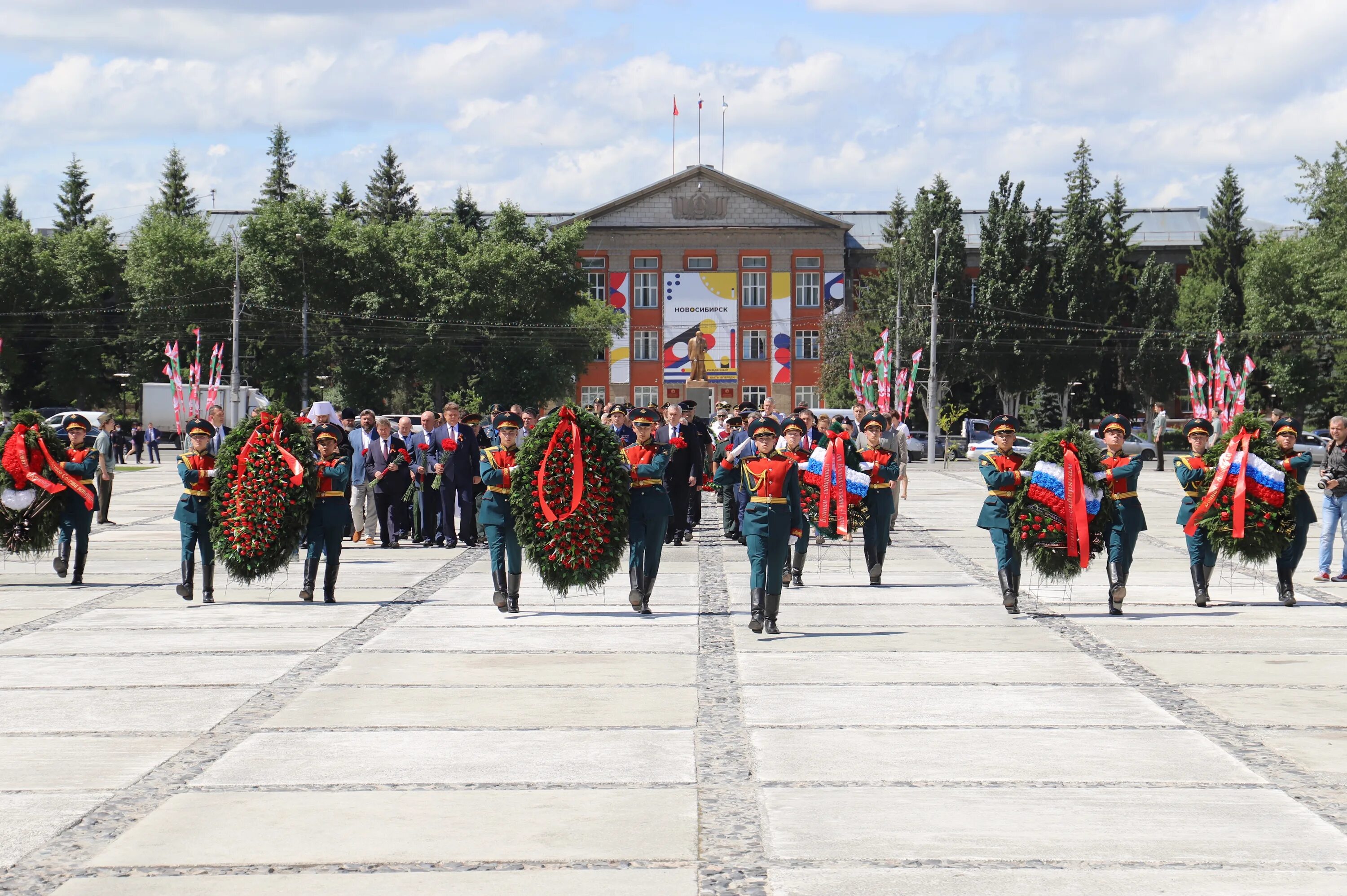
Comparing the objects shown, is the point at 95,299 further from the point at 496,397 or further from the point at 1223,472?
the point at 1223,472

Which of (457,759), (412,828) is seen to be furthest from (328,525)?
(412,828)

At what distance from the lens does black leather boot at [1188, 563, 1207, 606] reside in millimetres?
14594

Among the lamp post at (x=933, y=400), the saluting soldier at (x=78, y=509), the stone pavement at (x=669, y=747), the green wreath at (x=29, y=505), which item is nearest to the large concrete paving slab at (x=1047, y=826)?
the stone pavement at (x=669, y=747)

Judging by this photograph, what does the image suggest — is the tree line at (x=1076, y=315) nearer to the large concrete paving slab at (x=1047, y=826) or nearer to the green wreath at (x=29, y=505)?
the green wreath at (x=29, y=505)

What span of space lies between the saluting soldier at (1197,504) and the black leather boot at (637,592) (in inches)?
200

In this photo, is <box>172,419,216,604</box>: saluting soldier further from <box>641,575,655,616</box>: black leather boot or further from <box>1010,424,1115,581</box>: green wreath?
<box>1010,424,1115,581</box>: green wreath

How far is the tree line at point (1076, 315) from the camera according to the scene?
247ft

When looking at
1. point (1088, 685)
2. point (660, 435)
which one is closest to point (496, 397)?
point (660, 435)

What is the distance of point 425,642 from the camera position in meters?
12.2

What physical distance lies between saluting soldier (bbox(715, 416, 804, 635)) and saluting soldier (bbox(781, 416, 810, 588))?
113 millimetres

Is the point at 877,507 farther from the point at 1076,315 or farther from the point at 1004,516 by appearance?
the point at 1076,315

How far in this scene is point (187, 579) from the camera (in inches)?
575

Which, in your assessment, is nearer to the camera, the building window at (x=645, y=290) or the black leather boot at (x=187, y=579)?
the black leather boot at (x=187, y=579)

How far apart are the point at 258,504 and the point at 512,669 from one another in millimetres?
4507
